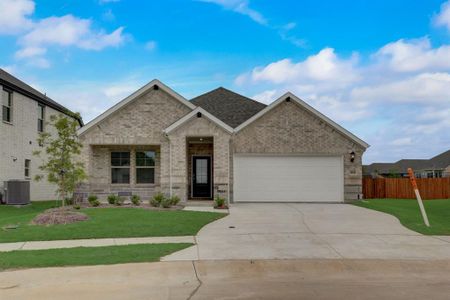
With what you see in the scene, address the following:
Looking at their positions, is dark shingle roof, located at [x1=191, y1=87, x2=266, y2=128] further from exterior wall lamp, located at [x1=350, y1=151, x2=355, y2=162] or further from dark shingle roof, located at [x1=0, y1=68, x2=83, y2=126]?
dark shingle roof, located at [x1=0, y1=68, x2=83, y2=126]

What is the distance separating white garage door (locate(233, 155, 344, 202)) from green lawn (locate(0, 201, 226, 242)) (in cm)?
638

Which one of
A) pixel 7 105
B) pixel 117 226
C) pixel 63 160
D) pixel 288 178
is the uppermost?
pixel 7 105

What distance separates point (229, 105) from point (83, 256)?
18.5m

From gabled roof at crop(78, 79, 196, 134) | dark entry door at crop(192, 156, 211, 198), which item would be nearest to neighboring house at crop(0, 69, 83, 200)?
gabled roof at crop(78, 79, 196, 134)

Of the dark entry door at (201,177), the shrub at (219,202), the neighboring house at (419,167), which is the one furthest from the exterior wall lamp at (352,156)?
the neighboring house at (419,167)

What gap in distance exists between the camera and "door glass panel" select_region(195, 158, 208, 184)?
2327cm

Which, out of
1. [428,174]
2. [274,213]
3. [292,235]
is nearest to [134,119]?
[274,213]

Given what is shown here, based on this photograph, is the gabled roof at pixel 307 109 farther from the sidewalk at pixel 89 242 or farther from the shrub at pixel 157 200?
the sidewalk at pixel 89 242

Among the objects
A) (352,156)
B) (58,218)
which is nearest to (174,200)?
(58,218)

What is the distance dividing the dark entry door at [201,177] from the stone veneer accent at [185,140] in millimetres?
1372

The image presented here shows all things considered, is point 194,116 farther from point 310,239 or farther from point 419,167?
point 419,167

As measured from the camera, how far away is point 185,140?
2070 cm

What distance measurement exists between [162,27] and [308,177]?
34.3 feet

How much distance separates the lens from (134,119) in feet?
71.7
